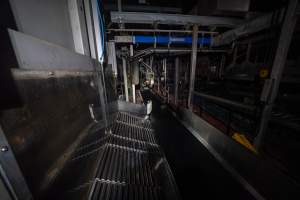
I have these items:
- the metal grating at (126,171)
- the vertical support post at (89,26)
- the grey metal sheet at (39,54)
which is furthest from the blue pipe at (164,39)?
the metal grating at (126,171)

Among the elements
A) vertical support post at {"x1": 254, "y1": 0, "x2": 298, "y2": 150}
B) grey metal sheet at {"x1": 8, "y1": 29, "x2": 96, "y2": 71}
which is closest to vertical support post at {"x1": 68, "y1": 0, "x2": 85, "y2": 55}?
grey metal sheet at {"x1": 8, "y1": 29, "x2": 96, "y2": 71}

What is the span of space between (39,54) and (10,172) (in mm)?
626

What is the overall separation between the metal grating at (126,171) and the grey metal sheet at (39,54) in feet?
2.68

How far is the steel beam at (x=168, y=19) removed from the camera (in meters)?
2.41

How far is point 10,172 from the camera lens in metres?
0.47

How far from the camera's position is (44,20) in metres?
0.98

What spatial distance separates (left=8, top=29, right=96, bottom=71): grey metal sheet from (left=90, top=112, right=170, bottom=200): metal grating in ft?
Result: 2.68

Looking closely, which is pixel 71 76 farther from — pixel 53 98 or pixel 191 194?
pixel 191 194

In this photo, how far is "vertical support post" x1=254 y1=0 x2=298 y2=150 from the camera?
1495 millimetres

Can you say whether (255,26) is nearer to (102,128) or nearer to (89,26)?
(89,26)

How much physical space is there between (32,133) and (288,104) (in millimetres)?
4155

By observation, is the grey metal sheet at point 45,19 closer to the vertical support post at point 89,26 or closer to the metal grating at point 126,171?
the vertical support post at point 89,26

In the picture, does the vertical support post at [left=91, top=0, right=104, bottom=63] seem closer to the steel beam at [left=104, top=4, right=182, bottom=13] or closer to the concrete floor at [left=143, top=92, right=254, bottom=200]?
the concrete floor at [left=143, top=92, right=254, bottom=200]

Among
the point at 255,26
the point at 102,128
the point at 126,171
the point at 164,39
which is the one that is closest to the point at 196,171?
the point at 126,171
